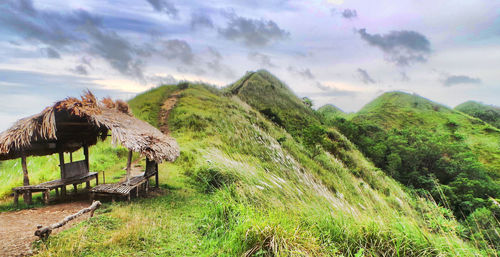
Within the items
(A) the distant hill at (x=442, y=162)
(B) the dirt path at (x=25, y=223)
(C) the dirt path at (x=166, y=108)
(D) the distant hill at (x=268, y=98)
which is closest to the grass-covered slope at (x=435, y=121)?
(A) the distant hill at (x=442, y=162)

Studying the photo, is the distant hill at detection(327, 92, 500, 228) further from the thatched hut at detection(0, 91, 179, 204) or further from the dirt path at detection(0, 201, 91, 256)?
the dirt path at detection(0, 201, 91, 256)

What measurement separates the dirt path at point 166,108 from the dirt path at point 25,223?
31.5 ft

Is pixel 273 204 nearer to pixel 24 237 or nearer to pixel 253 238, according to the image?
pixel 253 238

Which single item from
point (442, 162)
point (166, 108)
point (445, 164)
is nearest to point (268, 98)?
point (166, 108)

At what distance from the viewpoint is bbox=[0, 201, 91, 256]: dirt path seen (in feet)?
10.7

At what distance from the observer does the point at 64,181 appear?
19.3 feet

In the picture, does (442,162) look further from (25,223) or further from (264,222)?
(25,223)

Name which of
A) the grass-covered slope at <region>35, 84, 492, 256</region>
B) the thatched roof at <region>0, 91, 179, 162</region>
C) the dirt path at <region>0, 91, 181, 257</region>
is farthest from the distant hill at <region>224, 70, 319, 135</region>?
the dirt path at <region>0, 91, 181, 257</region>

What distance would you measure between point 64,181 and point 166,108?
45.8 ft

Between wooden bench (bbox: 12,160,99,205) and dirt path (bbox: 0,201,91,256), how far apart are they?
0.43m

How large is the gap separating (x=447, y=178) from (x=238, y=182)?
31066 mm

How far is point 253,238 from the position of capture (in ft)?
9.02

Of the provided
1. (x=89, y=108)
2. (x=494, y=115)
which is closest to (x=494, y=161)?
(x=494, y=115)

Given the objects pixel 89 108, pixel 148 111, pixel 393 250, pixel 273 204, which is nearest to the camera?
pixel 393 250
